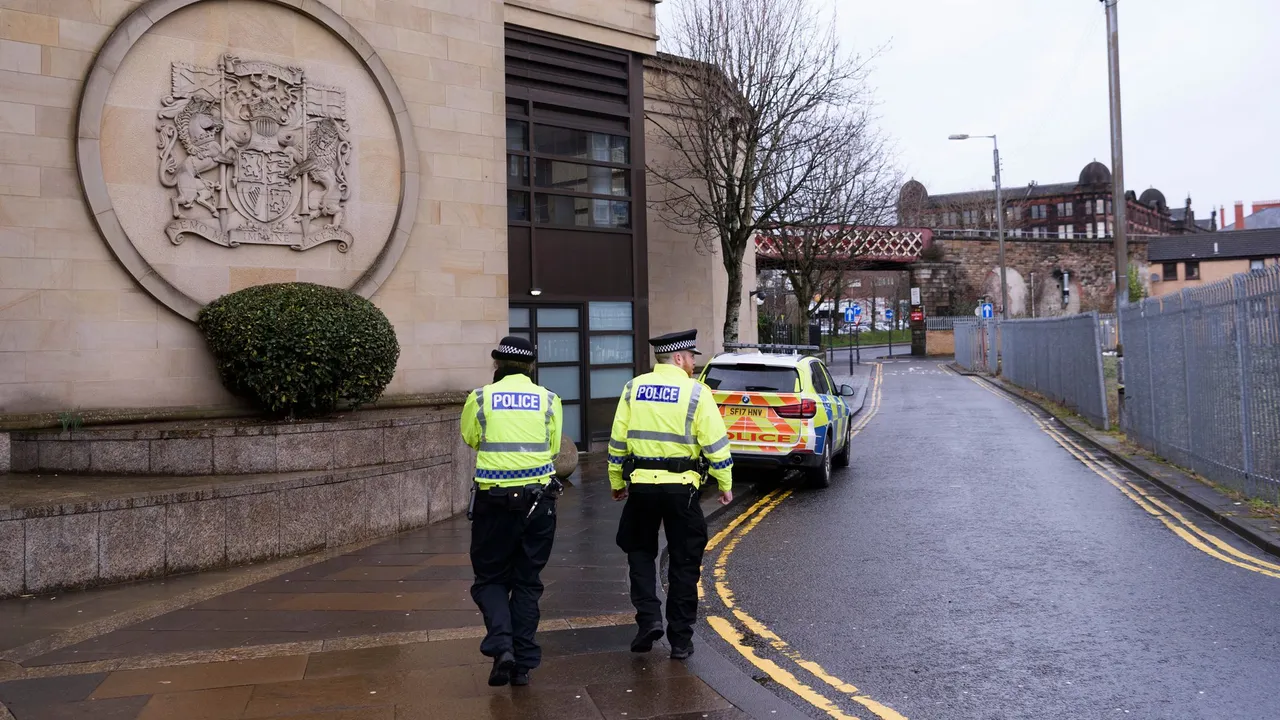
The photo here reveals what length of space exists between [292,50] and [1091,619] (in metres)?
9.92

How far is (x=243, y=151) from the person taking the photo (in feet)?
37.0

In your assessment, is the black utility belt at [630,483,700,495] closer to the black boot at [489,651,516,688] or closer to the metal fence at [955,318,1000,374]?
the black boot at [489,651,516,688]

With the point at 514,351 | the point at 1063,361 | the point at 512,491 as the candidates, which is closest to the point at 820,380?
the point at 514,351

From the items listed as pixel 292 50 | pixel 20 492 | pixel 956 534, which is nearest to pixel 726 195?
pixel 292 50

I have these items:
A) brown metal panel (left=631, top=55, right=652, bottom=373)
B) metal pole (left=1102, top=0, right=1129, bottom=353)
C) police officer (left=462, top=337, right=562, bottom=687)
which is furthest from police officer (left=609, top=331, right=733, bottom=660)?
metal pole (left=1102, top=0, right=1129, bottom=353)

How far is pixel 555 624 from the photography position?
687 cm

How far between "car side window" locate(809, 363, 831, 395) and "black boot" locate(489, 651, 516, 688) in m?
8.41

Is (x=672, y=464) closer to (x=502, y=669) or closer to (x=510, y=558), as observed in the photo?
(x=510, y=558)

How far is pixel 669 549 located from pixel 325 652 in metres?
2.08

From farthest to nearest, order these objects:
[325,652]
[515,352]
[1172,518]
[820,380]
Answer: [820,380] → [1172,518] → [325,652] → [515,352]

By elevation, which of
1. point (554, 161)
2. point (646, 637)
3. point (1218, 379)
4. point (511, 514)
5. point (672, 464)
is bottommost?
point (646, 637)

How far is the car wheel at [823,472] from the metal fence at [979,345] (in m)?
29.2

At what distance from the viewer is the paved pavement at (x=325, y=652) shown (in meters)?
5.25

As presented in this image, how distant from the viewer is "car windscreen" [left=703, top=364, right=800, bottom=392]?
43.2 feet
